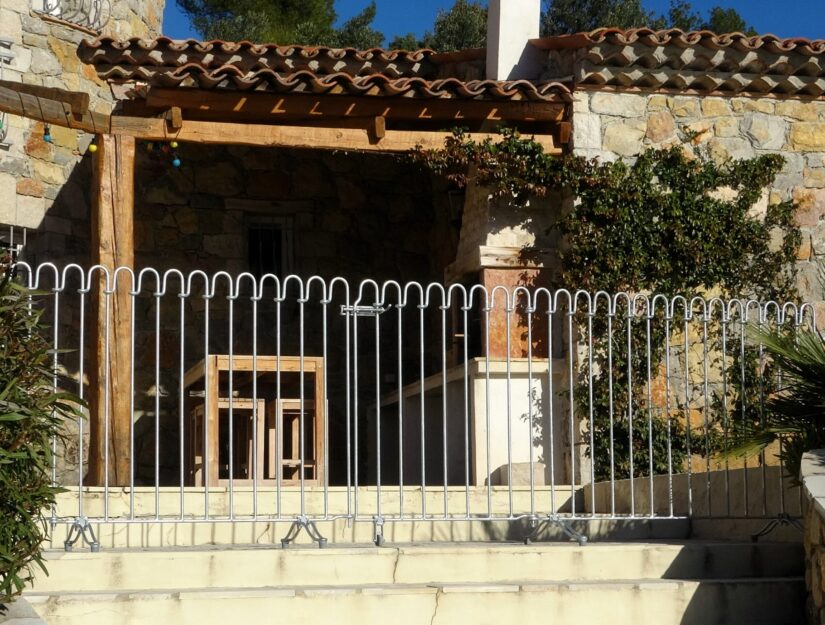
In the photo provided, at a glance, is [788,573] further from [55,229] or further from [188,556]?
[55,229]

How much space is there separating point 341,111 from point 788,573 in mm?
4750

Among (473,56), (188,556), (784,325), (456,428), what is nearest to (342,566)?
(188,556)

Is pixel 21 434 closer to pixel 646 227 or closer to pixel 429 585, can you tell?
pixel 429 585

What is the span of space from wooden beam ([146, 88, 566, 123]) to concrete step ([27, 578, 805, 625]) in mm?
4498

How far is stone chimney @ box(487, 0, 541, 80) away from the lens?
1073 cm

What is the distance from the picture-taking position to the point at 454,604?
5.98 m

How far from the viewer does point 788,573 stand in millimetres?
6730

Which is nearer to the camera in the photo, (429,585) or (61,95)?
(429,585)

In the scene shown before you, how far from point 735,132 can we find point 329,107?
321 cm

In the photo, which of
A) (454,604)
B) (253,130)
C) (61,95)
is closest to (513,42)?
(253,130)

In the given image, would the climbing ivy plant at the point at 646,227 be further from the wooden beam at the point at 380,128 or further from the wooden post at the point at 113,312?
the wooden post at the point at 113,312

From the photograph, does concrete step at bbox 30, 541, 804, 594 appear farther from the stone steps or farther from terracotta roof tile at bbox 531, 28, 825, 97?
terracotta roof tile at bbox 531, 28, 825, 97

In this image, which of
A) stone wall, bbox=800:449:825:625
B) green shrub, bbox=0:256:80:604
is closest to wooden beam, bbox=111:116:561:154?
green shrub, bbox=0:256:80:604

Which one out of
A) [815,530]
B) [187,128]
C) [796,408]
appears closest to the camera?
[815,530]
